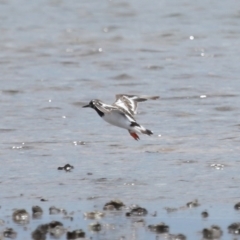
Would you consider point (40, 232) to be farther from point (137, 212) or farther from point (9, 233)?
point (137, 212)

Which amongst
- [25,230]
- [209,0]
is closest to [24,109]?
[25,230]

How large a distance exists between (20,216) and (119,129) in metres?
3.65

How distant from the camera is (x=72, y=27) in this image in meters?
18.4

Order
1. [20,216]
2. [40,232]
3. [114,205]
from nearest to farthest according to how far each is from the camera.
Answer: [40,232] → [20,216] → [114,205]

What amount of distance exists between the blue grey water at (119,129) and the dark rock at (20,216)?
0.18ft

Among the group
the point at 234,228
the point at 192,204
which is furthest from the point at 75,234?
the point at 192,204

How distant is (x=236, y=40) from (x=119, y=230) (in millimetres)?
10668

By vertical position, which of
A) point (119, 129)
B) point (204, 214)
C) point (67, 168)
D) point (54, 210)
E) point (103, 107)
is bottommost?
point (204, 214)

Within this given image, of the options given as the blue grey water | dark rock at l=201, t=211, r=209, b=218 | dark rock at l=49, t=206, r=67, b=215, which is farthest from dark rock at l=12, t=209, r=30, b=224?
dark rock at l=201, t=211, r=209, b=218

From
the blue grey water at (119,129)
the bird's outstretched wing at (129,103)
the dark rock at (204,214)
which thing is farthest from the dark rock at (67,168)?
the dark rock at (204,214)

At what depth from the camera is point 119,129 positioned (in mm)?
9508

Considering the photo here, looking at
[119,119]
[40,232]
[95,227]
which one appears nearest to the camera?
[40,232]

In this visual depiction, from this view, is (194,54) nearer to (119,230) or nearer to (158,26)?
(158,26)

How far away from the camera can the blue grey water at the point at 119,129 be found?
6.55 m
